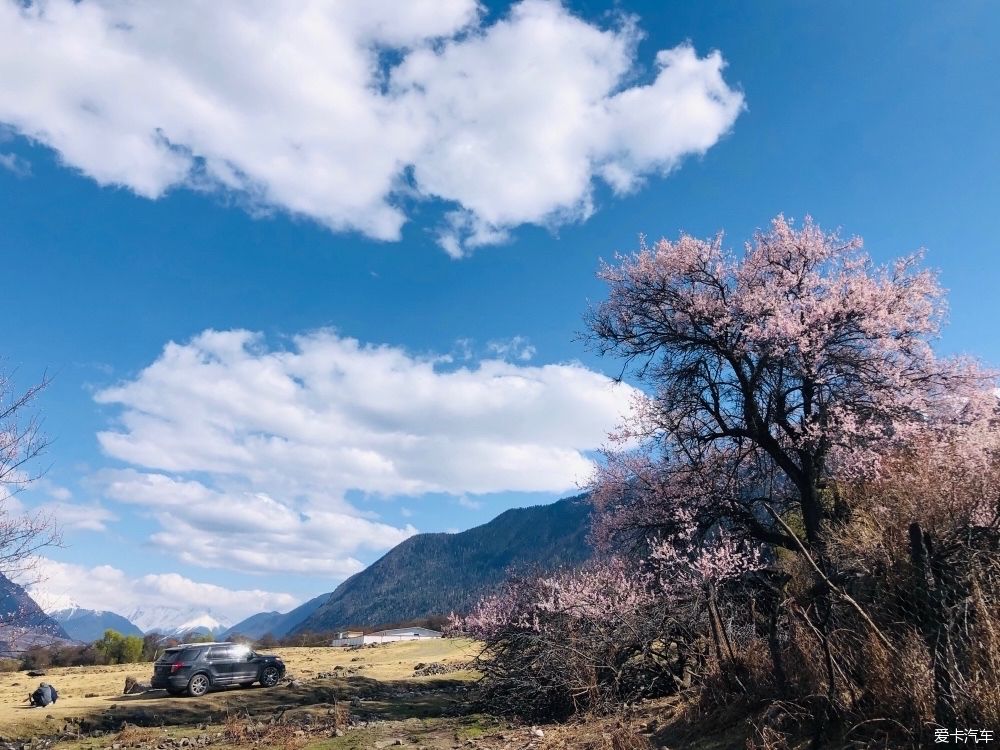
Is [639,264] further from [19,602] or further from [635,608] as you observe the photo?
[19,602]

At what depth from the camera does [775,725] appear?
725 centimetres

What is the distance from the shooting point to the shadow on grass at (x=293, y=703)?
17109mm

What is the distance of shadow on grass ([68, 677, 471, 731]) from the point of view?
56.1 ft

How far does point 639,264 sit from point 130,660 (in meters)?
62.7

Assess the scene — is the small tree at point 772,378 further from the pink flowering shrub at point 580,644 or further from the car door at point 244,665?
the car door at point 244,665

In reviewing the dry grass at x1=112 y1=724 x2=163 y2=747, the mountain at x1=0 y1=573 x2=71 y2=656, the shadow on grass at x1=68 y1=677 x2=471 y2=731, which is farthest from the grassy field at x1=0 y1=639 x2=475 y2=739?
the mountain at x1=0 y1=573 x2=71 y2=656

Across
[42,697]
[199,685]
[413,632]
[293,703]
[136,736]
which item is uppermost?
[42,697]

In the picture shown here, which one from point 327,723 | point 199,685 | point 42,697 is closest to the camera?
point 327,723

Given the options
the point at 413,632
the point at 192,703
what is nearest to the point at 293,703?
the point at 192,703

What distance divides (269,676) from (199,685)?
2.82 meters

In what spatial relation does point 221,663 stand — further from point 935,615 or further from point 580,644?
point 935,615

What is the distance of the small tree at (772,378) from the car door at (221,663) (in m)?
15.9

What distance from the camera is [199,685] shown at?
23.2 metres

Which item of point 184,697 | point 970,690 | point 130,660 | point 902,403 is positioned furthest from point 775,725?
point 130,660
